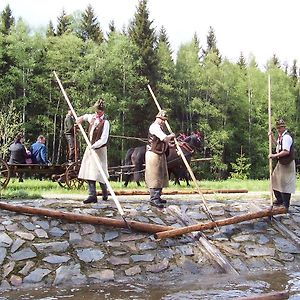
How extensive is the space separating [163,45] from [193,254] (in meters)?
35.5

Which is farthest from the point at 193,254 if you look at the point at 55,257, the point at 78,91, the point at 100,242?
the point at 78,91

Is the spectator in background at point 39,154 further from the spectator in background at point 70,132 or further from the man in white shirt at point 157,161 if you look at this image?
the man in white shirt at point 157,161

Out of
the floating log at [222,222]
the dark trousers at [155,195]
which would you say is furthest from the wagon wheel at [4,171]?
the floating log at [222,222]

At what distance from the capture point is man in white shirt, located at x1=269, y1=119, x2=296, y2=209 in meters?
10.5

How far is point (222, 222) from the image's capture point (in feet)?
31.3

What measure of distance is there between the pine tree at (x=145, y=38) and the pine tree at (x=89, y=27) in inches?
156

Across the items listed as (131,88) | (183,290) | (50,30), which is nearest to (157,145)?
(183,290)

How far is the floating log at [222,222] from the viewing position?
344 inches

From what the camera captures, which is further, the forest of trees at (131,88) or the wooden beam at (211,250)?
the forest of trees at (131,88)

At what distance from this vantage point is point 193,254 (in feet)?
28.9

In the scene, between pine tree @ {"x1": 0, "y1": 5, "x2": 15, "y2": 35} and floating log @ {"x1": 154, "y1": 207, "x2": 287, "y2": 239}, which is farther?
pine tree @ {"x1": 0, "y1": 5, "x2": 15, "y2": 35}

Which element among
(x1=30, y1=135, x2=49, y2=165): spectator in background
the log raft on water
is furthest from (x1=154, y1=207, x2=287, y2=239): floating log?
(x1=30, y1=135, x2=49, y2=165): spectator in background

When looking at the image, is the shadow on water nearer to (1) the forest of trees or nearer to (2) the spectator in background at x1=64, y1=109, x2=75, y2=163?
(2) the spectator in background at x1=64, y1=109, x2=75, y2=163

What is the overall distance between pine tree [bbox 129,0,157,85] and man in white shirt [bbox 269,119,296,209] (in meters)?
27.8
